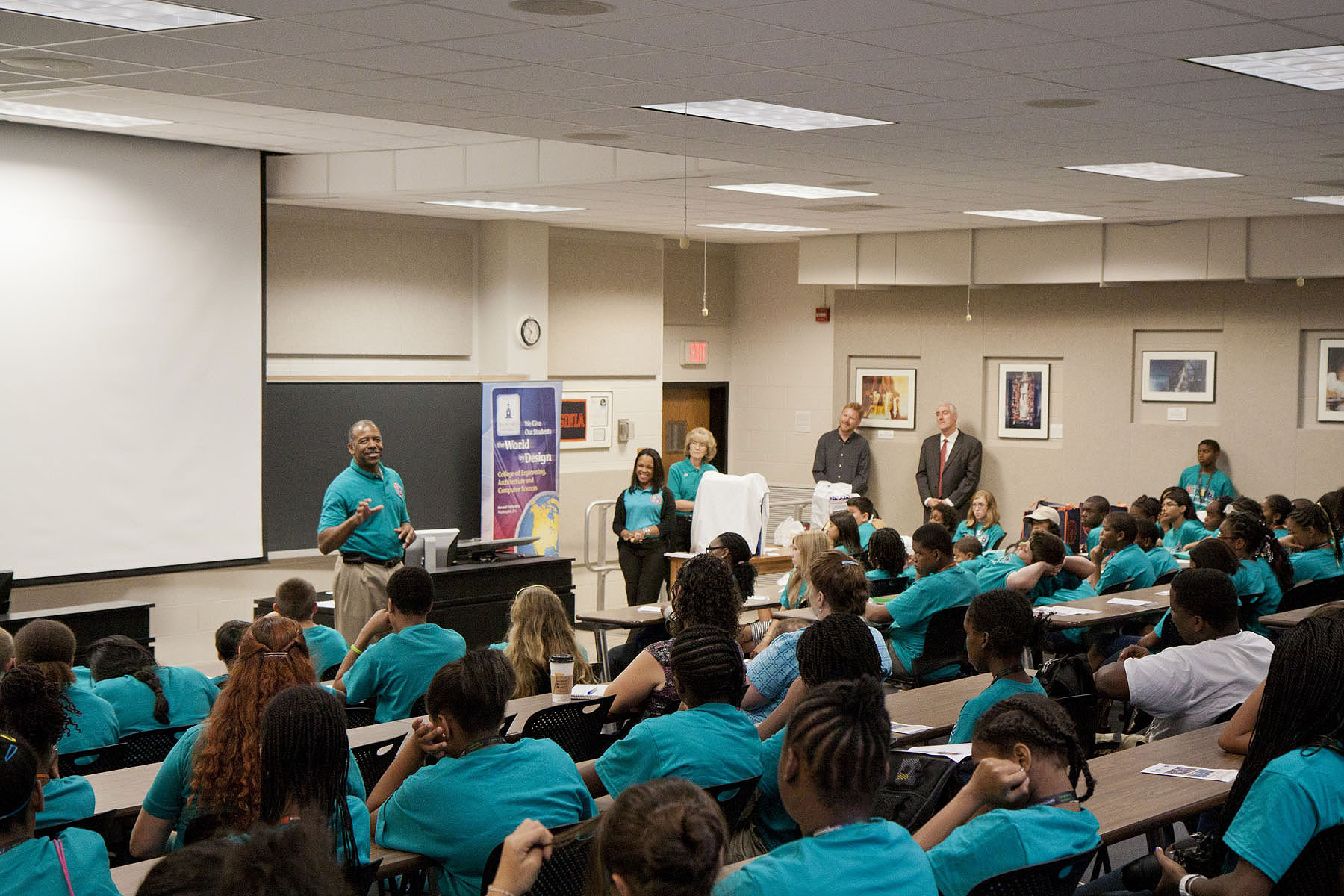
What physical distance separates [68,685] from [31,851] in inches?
74.8

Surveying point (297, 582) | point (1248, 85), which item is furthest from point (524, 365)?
point (1248, 85)

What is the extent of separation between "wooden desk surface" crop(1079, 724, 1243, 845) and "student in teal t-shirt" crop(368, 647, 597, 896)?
1.24 m

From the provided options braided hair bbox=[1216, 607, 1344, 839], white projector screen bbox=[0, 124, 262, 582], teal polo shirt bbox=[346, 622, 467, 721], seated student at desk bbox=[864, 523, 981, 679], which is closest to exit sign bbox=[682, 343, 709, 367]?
white projector screen bbox=[0, 124, 262, 582]

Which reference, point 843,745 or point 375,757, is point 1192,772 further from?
point 375,757

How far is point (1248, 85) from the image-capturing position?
5027 mm

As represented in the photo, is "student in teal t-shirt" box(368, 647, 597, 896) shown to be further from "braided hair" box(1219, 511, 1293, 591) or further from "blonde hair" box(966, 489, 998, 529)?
"blonde hair" box(966, 489, 998, 529)

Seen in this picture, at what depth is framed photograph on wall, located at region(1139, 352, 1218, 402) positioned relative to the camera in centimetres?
1152

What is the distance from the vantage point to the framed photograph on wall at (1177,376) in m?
11.5

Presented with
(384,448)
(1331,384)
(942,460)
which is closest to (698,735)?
(384,448)

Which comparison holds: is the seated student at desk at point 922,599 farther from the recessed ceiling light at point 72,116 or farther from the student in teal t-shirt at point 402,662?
the recessed ceiling light at point 72,116

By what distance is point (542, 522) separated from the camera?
1091 centimetres

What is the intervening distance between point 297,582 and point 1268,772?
378 cm

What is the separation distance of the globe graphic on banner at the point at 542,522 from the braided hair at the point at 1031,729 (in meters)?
8.14

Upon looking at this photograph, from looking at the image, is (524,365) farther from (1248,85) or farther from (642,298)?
(1248,85)
